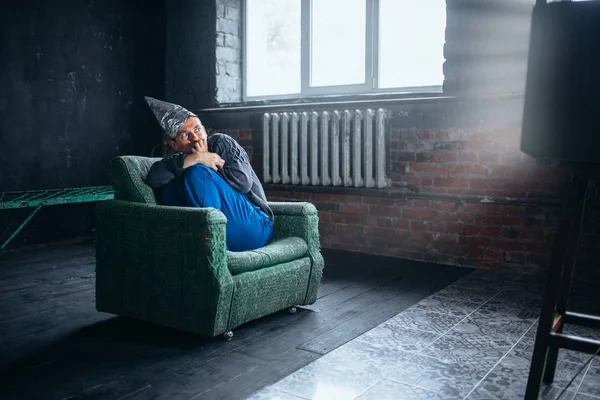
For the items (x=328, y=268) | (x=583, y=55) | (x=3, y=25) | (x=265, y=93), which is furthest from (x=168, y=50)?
(x=583, y=55)

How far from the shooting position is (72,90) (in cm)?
498

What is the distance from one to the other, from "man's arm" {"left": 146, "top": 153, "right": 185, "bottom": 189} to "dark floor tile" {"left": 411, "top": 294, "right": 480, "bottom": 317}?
1.44m

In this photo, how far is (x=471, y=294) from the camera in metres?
3.31

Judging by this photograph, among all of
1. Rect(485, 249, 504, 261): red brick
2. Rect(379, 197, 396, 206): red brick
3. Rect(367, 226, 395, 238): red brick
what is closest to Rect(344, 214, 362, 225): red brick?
Rect(367, 226, 395, 238): red brick

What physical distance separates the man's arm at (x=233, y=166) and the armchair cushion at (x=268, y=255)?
0.34m

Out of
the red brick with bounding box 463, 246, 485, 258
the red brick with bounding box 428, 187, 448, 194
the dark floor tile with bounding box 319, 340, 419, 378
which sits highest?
the red brick with bounding box 428, 187, 448, 194

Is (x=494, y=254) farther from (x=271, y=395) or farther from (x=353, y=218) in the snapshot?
(x=271, y=395)

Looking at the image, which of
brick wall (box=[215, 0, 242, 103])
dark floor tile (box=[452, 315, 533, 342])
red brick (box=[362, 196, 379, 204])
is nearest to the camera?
dark floor tile (box=[452, 315, 533, 342])

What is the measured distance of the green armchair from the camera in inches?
95.1

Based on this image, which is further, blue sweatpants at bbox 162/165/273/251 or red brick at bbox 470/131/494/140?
red brick at bbox 470/131/494/140

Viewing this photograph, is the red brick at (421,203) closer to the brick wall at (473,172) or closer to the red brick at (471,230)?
the brick wall at (473,172)

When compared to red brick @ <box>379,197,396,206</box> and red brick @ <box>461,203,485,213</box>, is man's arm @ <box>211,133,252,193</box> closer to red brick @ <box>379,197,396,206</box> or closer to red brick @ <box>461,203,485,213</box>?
red brick @ <box>379,197,396,206</box>

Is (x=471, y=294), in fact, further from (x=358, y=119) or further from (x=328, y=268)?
(x=358, y=119)

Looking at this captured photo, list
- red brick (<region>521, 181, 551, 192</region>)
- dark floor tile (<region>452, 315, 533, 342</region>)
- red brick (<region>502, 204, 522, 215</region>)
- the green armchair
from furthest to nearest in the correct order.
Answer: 1. red brick (<region>502, 204, 522, 215</region>)
2. red brick (<region>521, 181, 551, 192</region>)
3. dark floor tile (<region>452, 315, 533, 342</region>)
4. the green armchair
